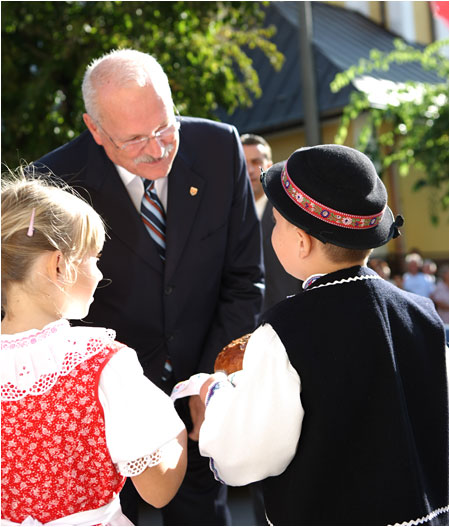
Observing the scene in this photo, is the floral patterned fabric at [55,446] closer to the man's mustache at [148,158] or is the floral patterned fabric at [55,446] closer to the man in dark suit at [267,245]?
the man's mustache at [148,158]

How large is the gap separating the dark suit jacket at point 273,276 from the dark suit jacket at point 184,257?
1123 mm

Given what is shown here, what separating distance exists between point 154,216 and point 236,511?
10.7 feet

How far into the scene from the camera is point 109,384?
2018 mm

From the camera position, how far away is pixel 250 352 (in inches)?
82.6

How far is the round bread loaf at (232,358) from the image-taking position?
240 cm

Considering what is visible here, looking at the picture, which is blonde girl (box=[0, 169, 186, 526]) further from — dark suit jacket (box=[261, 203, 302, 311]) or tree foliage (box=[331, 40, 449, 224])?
tree foliage (box=[331, 40, 449, 224])

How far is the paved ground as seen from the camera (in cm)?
529

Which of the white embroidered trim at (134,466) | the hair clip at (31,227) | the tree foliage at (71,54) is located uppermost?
the hair clip at (31,227)

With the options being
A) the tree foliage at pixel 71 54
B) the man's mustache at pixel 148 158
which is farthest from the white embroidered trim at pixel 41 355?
the tree foliage at pixel 71 54

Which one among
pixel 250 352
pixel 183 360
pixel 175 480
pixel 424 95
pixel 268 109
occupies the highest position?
pixel 250 352

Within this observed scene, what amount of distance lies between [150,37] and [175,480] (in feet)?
24.1

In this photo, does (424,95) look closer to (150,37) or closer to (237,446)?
(150,37)

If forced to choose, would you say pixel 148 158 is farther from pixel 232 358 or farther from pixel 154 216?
pixel 232 358

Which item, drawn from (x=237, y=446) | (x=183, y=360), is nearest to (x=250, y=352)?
(x=237, y=446)
